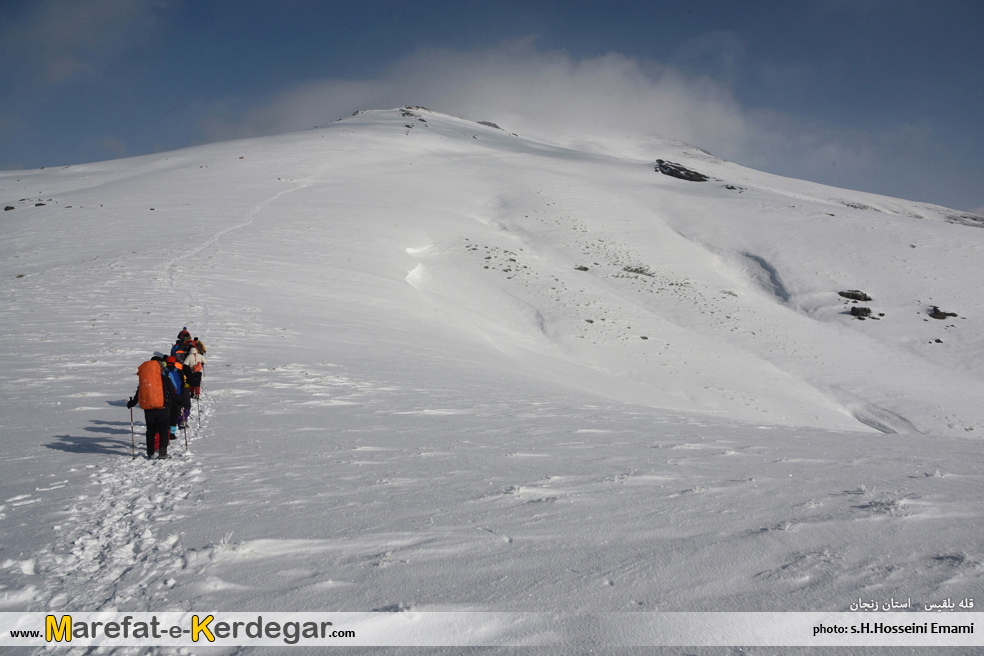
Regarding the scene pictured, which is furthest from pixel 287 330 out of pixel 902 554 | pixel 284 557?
pixel 902 554

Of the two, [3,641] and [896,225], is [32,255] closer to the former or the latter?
[3,641]

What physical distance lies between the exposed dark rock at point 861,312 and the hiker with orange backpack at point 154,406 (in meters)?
29.5

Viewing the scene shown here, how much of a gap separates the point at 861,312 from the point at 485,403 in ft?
80.0

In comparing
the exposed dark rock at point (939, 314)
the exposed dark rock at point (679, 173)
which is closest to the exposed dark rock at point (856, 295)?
the exposed dark rock at point (939, 314)

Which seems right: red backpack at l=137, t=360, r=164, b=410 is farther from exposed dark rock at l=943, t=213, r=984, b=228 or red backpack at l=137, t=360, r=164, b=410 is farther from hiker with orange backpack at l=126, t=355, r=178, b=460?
exposed dark rock at l=943, t=213, r=984, b=228

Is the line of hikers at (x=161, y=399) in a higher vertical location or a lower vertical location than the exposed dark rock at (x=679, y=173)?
lower

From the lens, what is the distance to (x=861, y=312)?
27.0 metres

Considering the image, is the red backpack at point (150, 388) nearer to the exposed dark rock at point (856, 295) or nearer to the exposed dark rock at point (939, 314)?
the exposed dark rock at point (856, 295)

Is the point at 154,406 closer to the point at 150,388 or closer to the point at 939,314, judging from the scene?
the point at 150,388

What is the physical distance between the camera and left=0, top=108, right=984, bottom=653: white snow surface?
4078 mm

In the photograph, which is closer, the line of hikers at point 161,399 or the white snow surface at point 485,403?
the white snow surface at point 485,403

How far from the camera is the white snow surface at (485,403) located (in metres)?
4.08

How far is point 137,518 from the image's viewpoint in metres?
5.22

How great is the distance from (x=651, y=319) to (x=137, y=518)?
23200 mm
